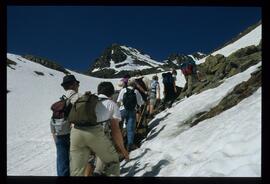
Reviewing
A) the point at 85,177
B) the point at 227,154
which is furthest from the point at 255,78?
the point at 85,177

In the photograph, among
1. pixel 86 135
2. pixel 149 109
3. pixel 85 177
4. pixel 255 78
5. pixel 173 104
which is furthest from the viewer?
Result: pixel 173 104

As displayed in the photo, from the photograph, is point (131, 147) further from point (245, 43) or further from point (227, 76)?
point (245, 43)

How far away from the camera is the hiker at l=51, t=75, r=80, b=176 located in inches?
292

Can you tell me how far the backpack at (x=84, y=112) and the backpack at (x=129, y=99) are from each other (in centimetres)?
247

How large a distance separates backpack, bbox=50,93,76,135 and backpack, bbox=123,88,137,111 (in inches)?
81.1

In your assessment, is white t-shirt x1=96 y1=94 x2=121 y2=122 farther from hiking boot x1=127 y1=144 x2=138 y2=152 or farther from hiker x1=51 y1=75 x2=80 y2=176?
hiking boot x1=127 y1=144 x2=138 y2=152

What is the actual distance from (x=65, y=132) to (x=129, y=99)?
2162 millimetres

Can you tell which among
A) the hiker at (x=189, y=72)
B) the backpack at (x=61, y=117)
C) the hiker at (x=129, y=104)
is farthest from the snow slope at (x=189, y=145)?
the backpack at (x=61, y=117)

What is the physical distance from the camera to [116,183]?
7566mm

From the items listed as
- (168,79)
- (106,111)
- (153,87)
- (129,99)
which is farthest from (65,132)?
(168,79)

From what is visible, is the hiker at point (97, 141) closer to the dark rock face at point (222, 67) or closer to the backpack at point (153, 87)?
the backpack at point (153, 87)

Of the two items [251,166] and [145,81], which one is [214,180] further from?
[145,81]

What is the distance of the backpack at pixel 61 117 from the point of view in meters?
7.46

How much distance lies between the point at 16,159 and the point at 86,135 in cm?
494
